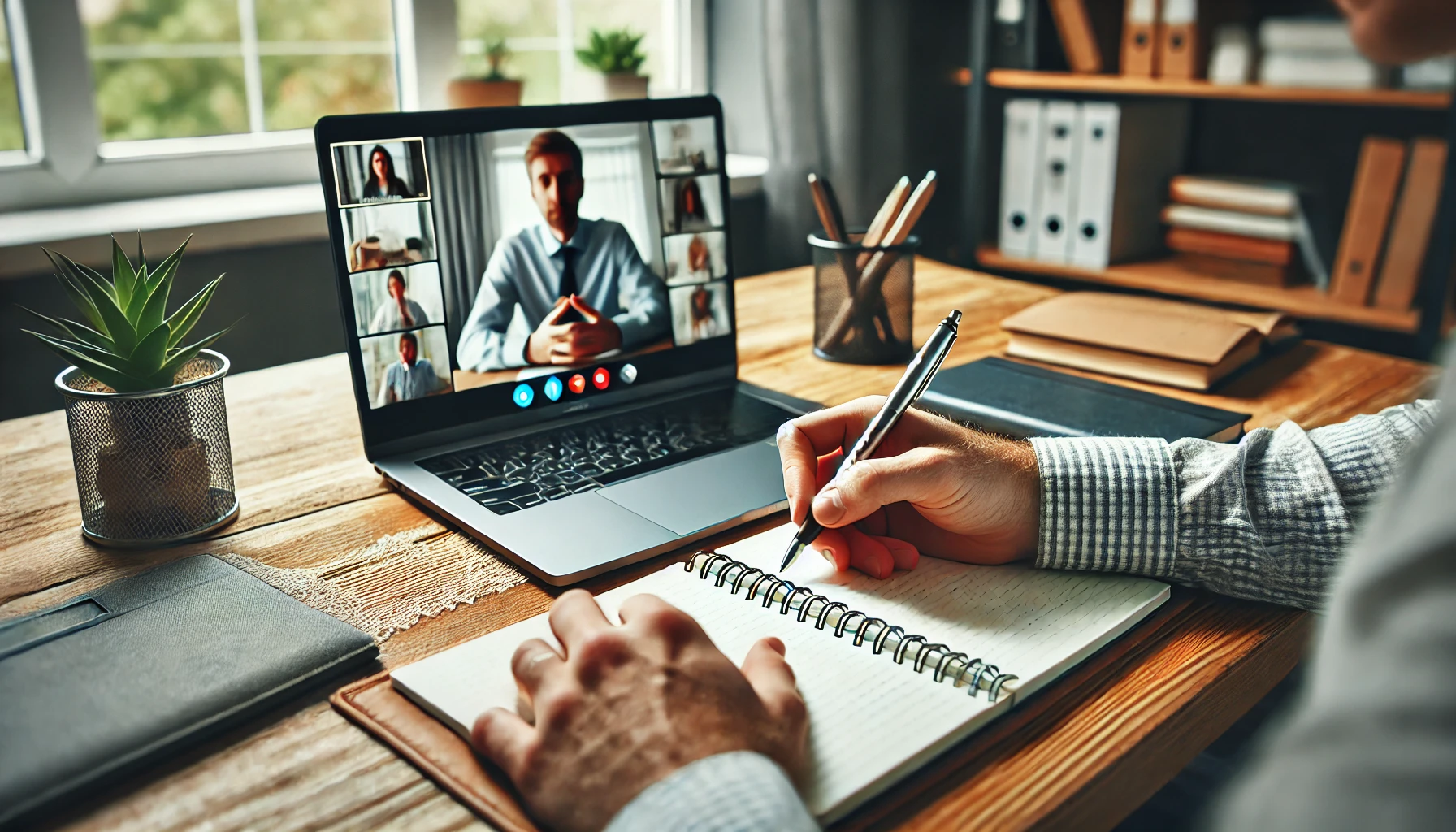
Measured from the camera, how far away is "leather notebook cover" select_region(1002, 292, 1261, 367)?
45.8 inches

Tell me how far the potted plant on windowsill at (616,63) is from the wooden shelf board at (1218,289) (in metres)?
1.08

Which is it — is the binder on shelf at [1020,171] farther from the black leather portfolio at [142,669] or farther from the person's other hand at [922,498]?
the black leather portfolio at [142,669]

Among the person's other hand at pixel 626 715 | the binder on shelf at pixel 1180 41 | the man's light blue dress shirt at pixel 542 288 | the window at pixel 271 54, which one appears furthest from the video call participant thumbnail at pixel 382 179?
the binder on shelf at pixel 1180 41

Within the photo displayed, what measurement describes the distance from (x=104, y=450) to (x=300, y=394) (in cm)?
38

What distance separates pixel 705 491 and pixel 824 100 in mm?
1843

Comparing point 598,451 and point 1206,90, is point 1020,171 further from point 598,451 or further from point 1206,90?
point 598,451

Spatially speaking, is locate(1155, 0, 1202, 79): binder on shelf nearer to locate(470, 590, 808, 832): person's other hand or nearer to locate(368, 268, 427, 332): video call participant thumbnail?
locate(368, 268, 427, 332): video call participant thumbnail

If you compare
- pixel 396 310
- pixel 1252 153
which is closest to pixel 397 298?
pixel 396 310

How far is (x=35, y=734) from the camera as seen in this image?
0.53 metres

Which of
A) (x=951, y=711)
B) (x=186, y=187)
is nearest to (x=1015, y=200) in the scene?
(x=186, y=187)

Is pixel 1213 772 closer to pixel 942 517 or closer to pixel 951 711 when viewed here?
pixel 942 517

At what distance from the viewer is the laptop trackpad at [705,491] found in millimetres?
816

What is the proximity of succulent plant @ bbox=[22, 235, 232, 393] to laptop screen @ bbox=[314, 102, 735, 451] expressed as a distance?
0.43ft

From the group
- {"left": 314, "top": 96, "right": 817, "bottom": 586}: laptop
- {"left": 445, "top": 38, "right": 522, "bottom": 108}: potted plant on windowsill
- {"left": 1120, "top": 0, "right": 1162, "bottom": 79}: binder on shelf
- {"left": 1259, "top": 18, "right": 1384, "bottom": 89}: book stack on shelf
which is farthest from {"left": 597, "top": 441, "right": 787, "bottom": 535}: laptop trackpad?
{"left": 1120, "top": 0, "right": 1162, "bottom": 79}: binder on shelf
